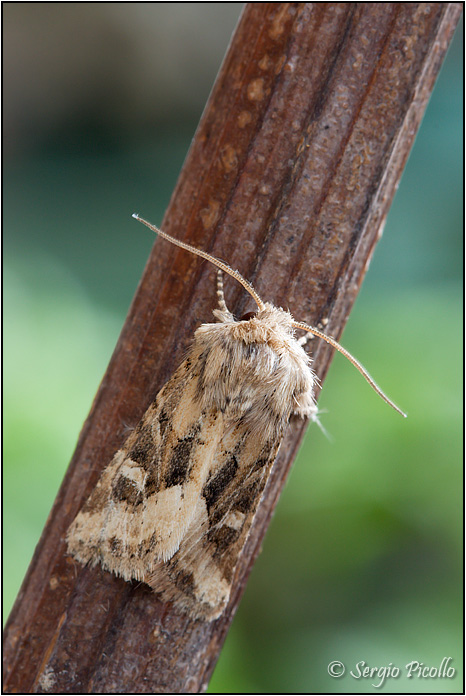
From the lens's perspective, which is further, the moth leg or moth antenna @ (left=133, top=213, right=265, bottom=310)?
the moth leg

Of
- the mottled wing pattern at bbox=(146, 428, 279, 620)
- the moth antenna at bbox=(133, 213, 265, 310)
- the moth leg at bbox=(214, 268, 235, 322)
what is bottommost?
the mottled wing pattern at bbox=(146, 428, 279, 620)

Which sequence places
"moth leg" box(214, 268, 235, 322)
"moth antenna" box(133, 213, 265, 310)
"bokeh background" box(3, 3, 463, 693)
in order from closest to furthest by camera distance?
"moth antenna" box(133, 213, 265, 310), "moth leg" box(214, 268, 235, 322), "bokeh background" box(3, 3, 463, 693)

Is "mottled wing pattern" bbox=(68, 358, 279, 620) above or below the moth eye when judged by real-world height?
below

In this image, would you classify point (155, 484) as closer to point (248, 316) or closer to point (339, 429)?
point (248, 316)

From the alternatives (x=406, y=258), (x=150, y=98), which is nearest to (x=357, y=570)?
(x=406, y=258)

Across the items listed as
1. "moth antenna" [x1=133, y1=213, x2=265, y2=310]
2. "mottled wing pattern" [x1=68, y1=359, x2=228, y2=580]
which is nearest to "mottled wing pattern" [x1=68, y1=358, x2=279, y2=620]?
"mottled wing pattern" [x1=68, y1=359, x2=228, y2=580]

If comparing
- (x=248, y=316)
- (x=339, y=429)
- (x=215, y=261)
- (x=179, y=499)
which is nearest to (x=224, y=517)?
(x=179, y=499)

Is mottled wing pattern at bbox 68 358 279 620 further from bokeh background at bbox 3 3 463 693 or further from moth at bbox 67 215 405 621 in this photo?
bokeh background at bbox 3 3 463 693

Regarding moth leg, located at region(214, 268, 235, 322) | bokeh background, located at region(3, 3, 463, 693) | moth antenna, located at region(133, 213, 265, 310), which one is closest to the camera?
moth antenna, located at region(133, 213, 265, 310)
